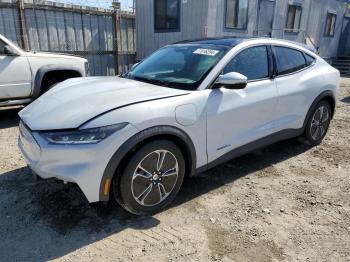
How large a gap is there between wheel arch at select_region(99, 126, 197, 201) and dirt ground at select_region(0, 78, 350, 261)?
429 millimetres

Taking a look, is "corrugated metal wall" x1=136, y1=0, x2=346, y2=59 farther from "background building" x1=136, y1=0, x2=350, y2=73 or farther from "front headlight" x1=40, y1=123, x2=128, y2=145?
"front headlight" x1=40, y1=123, x2=128, y2=145

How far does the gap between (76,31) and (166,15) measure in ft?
10.7

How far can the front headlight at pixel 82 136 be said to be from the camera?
2568 mm

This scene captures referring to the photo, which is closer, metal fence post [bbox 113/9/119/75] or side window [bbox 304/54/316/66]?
side window [bbox 304/54/316/66]

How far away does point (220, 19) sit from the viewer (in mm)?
11055

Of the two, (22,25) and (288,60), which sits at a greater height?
(22,25)

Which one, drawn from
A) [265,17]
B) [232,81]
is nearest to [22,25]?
[232,81]

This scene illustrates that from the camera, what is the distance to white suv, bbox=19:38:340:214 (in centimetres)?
261

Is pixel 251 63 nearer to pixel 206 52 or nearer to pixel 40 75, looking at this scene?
pixel 206 52

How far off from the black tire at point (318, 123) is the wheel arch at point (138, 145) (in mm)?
2362

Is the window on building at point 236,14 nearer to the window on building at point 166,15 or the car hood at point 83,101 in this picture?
the window on building at point 166,15

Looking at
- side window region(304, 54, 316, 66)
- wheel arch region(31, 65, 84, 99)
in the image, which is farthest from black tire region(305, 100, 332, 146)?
wheel arch region(31, 65, 84, 99)

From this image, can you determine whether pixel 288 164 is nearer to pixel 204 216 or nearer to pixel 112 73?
pixel 204 216

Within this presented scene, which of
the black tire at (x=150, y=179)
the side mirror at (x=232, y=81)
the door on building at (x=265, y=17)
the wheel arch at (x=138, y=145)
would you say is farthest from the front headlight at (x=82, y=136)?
the door on building at (x=265, y=17)
